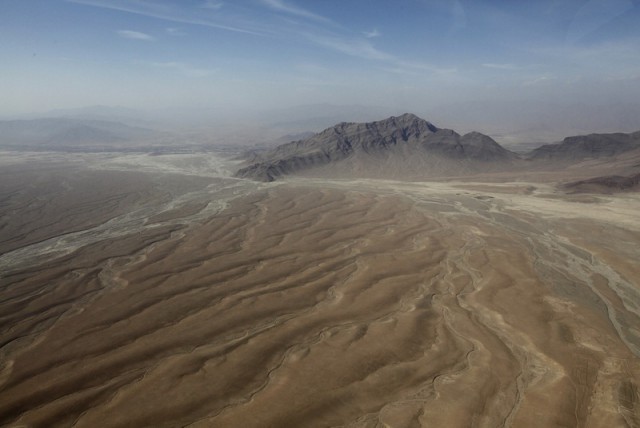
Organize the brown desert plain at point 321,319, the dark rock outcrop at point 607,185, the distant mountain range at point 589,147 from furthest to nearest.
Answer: the distant mountain range at point 589,147, the dark rock outcrop at point 607,185, the brown desert plain at point 321,319

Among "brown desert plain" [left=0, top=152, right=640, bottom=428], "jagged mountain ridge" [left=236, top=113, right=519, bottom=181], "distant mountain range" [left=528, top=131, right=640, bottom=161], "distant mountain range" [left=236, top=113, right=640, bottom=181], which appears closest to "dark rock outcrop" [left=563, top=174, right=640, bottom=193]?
"brown desert plain" [left=0, top=152, right=640, bottom=428]

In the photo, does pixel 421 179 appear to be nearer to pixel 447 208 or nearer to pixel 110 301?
pixel 447 208

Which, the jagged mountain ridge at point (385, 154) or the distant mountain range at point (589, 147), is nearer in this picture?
the jagged mountain ridge at point (385, 154)

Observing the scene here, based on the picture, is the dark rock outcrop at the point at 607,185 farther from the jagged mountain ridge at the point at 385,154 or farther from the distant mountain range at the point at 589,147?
the distant mountain range at the point at 589,147

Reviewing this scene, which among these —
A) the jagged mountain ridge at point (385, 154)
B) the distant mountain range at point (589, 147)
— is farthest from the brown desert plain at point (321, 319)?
the distant mountain range at point (589, 147)

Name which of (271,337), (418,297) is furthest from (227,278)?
(418,297)

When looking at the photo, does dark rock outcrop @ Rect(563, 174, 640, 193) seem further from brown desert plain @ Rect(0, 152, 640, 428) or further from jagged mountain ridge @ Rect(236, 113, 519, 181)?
jagged mountain ridge @ Rect(236, 113, 519, 181)

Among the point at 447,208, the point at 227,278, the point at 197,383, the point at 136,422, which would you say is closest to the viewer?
the point at 136,422
